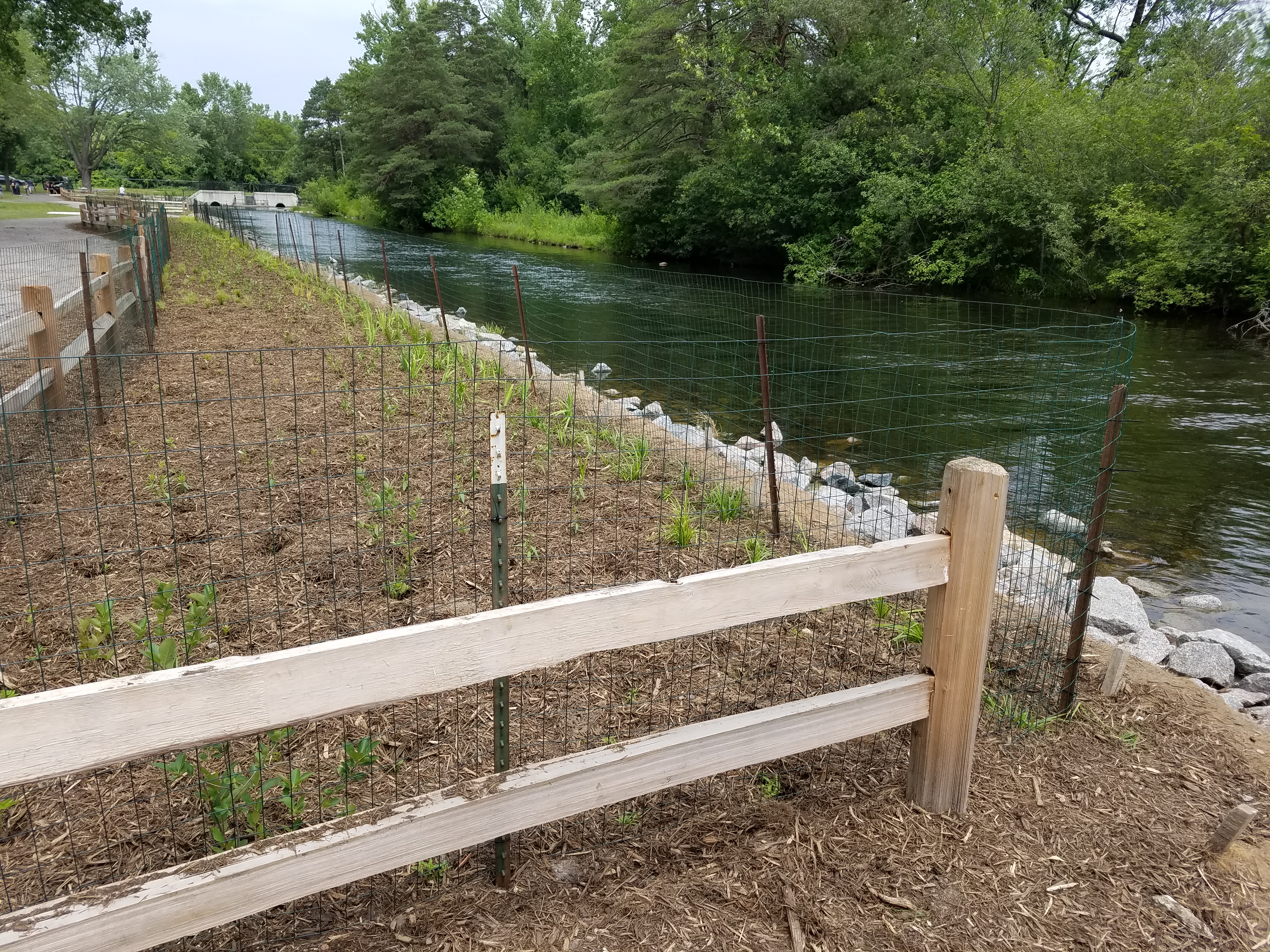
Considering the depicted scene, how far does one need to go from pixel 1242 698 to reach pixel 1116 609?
103 cm

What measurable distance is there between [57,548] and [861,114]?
25.0 meters

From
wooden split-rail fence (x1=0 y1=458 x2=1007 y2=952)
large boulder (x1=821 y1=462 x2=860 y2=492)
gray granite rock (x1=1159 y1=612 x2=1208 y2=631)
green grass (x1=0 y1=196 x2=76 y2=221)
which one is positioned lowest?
gray granite rock (x1=1159 y1=612 x2=1208 y2=631)

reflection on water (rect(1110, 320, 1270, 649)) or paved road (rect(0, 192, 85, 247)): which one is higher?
paved road (rect(0, 192, 85, 247))

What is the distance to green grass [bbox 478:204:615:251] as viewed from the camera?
123 ft

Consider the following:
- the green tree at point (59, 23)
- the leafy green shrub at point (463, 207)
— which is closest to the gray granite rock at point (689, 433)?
the green tree at point (59, 23)

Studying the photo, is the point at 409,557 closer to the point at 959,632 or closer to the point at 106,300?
the point at 959,632

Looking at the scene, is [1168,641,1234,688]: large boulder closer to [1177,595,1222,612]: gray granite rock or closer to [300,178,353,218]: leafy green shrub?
[1177,595,1222,612]: gray granite rock

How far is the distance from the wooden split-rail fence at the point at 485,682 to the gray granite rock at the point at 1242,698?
260cm

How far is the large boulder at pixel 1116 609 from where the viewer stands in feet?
17.8

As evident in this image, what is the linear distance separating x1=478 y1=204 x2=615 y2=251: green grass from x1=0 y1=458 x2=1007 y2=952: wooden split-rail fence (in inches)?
1376

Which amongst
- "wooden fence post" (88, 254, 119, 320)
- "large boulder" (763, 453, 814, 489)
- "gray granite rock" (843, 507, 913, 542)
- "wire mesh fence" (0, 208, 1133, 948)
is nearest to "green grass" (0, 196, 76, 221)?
"wooden fence post" (88, 254, 119, 320)

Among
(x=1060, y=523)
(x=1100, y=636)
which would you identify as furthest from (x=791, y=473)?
(x=1100, y=636)

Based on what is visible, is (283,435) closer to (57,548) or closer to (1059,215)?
(57,548)

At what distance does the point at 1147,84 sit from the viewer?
21.1 metres
